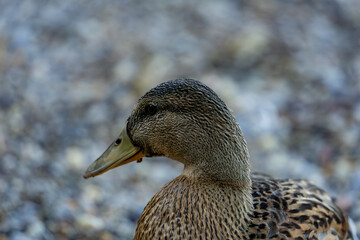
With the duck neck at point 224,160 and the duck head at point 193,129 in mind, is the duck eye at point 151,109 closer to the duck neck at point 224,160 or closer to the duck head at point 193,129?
the duck head at point 193,129

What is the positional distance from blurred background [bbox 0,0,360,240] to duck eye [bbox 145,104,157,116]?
1378 millimetres

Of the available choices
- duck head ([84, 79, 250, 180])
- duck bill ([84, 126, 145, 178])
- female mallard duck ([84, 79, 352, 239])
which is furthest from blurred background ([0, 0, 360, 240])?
duck head ([84, 79, 250, 180])

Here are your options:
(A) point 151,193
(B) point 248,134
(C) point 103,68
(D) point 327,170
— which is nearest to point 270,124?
(B) point 248,134

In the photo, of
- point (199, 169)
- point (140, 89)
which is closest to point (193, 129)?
point (199, 169)

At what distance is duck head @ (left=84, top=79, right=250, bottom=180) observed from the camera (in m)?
2.50

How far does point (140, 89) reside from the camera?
16.4 feet

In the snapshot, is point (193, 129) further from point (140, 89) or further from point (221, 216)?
point (140, 89)

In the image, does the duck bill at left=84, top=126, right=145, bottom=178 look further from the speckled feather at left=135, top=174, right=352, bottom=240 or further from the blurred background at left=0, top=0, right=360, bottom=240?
the blurred background at left=0, top=0, right=360, bottom=240

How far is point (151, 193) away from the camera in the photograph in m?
4.16

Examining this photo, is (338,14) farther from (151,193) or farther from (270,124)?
(151,193)

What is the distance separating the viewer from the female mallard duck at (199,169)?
251 cm

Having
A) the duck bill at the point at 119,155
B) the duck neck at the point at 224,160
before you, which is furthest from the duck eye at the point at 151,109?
the duck neck at the point at 224,160

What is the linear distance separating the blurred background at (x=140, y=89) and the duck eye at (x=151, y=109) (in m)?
1.38

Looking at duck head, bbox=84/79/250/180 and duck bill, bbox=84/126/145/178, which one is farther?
duck bill, bbox=84/126/145/178
